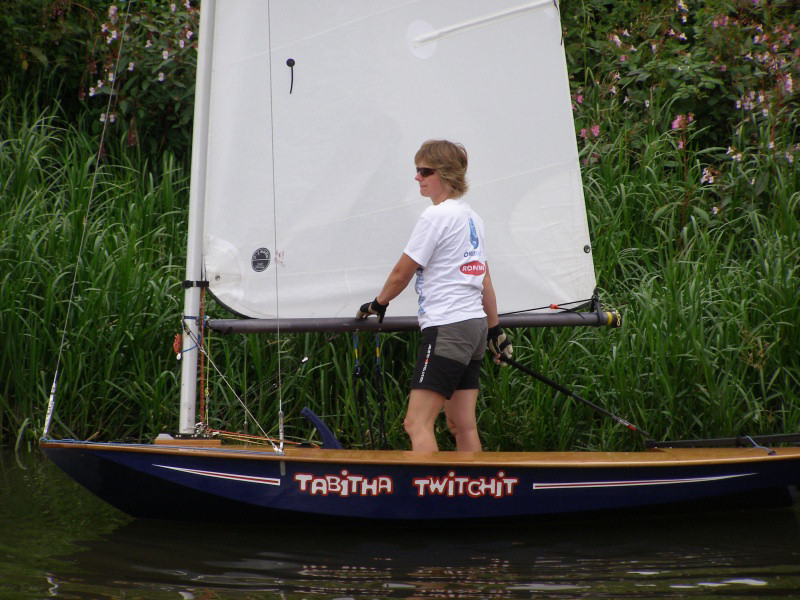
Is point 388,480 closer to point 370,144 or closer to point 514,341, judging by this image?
point 370,144

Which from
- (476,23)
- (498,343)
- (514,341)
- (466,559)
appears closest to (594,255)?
(514,341)

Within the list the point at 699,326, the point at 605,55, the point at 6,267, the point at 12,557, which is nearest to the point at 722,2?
the point at 605,55

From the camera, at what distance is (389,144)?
4.73 metres

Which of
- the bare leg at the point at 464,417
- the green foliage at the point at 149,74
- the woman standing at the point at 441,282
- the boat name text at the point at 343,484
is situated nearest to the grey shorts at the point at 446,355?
the woman standing at the point at 441,282

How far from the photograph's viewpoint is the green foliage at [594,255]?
5254 mm

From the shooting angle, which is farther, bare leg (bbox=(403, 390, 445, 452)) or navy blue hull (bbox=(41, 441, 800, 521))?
bare leg (bbox=(403, 390, 445, 452))

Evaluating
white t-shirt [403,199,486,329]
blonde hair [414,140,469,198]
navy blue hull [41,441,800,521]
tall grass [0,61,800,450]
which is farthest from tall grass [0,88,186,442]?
blonde hair [414,140,469,198]

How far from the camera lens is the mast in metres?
4.36

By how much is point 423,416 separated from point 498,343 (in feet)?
2.00

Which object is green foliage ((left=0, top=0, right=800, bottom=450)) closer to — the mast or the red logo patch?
the mast

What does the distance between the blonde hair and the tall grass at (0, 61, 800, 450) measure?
1.05m

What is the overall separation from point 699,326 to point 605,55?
9.61ft

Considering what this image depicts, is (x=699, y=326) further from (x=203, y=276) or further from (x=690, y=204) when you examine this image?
(x=203, y=276)

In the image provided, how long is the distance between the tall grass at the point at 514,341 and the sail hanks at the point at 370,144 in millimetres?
616
